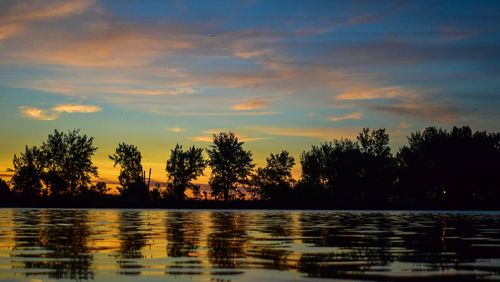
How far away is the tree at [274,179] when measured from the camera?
162 meters

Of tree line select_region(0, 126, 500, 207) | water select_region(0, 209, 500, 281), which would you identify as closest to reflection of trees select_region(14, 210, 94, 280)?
water select_region(0, 209, 500, 281)

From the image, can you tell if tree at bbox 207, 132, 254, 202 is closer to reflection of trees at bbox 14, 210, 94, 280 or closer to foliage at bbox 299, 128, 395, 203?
foliage at bbox 299, 128, 395, 203

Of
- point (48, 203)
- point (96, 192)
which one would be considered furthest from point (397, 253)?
point (96, 192)

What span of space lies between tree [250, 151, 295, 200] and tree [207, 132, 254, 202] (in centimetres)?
324

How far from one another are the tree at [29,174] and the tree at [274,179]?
160ft

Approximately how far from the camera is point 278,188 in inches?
6417

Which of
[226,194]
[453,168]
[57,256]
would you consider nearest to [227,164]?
[226,194]

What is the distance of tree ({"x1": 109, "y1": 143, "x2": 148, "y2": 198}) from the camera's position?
516 ft

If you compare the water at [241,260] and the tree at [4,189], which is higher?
the tree at [4,189]

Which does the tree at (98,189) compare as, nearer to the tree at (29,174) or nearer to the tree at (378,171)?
the tree at (29,174)

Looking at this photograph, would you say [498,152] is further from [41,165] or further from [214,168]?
[41,165]

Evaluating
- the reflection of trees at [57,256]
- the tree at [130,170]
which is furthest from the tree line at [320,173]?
the reflection of trees at [57,256]

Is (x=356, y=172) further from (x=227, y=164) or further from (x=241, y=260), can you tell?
(x=241, y=260)

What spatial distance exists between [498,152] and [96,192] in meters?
91.6
